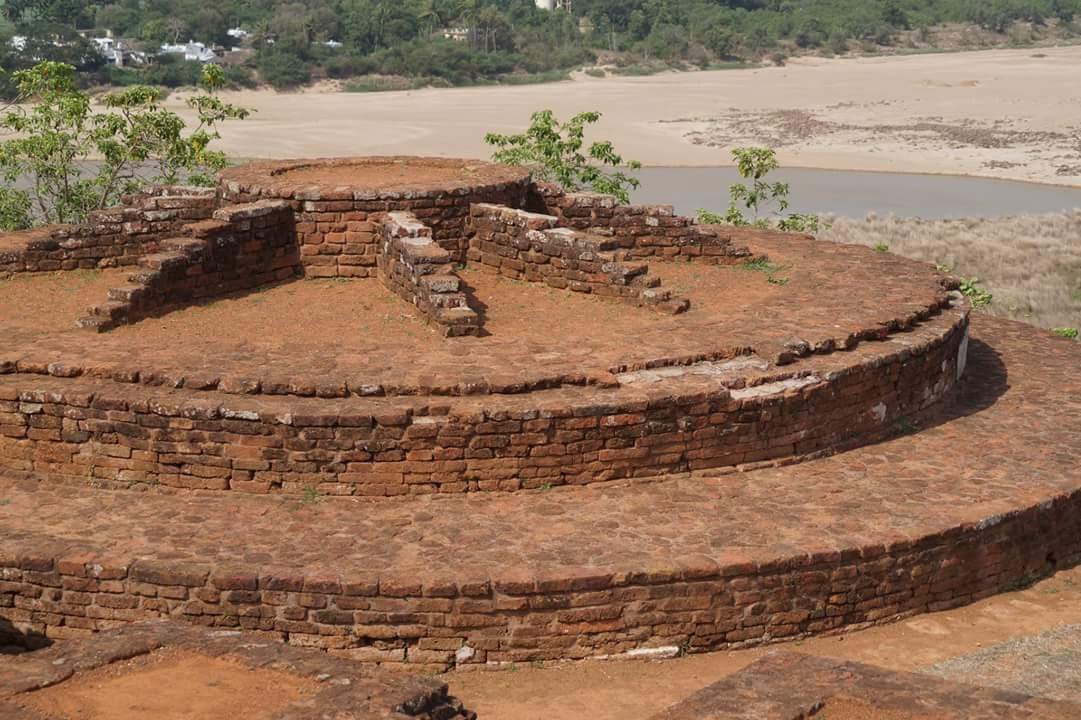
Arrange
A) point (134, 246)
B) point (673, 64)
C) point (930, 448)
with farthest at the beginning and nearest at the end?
1. point (673, 64)
2. point (134, 246)
3. point (930, 448)

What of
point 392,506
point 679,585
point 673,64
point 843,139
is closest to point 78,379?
point 392,506

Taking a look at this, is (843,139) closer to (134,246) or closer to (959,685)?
(134,246)

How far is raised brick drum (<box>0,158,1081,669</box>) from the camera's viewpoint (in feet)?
27.4

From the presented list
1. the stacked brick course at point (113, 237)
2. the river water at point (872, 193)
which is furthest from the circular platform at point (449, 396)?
the river water at point (872, 193)

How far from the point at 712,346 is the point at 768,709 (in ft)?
13.7

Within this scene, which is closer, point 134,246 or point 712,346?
point 712,346

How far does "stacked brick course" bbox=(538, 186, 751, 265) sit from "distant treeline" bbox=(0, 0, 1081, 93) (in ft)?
114

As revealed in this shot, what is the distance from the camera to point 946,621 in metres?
9.08

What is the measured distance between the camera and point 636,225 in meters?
13.9

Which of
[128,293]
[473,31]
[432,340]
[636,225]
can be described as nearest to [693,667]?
[432,340]

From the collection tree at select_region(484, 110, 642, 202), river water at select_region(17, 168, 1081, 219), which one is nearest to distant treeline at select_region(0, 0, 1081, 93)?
river water at select_region(17, 168, 1081, 219)

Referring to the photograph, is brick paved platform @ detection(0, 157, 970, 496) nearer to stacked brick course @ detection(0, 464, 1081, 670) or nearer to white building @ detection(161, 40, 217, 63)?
stacked brick course @ detection(0, 464, 1081, 670)

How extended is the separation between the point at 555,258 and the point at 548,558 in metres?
4.31

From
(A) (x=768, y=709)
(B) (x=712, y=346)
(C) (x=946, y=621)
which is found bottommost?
(C) (x=946, y=621)
